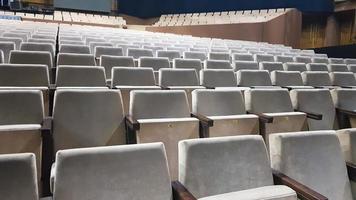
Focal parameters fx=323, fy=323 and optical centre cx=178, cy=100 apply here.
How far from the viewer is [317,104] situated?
2.15ft

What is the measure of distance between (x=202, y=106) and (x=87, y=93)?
0.20 metres

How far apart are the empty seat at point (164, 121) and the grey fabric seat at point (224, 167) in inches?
5.6

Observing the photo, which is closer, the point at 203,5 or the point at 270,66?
the point at 270,66

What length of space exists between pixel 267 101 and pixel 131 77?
1.00ft

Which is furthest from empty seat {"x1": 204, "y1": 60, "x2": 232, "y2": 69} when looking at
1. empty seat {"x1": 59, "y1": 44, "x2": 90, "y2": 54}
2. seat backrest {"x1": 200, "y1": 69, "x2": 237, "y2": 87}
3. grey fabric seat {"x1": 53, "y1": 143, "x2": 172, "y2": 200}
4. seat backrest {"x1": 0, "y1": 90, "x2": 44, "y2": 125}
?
grey fabric seat {"x1": 53, "y1": 143, "x2": 172, "y2": 200}

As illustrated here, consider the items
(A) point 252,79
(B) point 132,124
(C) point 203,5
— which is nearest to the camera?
(B) point 132,124

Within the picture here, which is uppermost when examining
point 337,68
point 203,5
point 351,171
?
point 203,5

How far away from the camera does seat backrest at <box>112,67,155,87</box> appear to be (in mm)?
721

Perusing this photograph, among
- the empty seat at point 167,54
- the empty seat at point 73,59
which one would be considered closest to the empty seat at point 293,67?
the empty seat at point 167,54

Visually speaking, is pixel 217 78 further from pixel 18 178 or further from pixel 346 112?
pixel 18 178

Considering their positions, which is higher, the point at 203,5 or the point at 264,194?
the point at 203,5

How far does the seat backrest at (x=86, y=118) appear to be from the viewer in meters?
0.46

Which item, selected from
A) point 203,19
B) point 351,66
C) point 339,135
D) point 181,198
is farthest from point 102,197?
point 203,19

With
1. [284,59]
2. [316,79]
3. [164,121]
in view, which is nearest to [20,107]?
[164,121]
